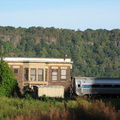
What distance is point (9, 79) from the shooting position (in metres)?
48.7

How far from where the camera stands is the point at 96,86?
66125mm

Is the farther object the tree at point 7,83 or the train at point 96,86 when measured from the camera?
the train at point 96,86

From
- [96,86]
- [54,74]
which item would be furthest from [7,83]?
[96,86]

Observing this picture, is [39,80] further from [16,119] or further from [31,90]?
[16,119]

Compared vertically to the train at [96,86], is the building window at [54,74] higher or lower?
higher

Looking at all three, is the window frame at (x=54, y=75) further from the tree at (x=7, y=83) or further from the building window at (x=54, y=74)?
the tree at (x=7, y=83)

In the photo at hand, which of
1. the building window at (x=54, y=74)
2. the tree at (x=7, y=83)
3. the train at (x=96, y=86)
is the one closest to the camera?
the tree at (x=7, y=83)

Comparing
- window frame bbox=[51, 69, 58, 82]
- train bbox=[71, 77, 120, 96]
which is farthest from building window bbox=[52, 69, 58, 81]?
train bbox=[71, 77, 120, 96]

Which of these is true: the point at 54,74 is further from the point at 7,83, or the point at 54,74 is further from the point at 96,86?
the point at 7,83

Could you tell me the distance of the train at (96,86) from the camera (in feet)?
217

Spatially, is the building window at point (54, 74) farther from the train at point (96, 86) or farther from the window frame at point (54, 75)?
the train at point (96, 86)

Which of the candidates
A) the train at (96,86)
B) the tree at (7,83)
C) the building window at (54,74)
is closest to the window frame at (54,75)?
the building window at (54,74)

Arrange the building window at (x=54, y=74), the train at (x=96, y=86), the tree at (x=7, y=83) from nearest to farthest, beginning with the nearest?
the tree at (x=7, y=83)
the building window at (x=54, y=74)
the train at (x=96, y=86)

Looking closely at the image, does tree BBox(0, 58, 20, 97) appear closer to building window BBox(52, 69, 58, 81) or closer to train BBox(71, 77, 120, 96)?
building window BBox(52, 69, 58, 81)
